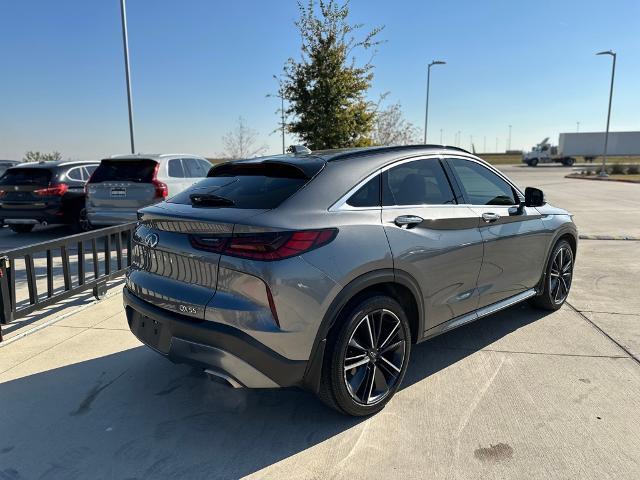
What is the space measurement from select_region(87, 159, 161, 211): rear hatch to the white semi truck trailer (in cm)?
5898

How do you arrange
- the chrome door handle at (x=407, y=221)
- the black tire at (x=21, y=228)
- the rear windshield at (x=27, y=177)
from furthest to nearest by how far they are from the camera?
the black tire at (x=21, y=228) < the rear windshield at (x=27, y=177) < the chrome door handle at (x=407, y=221)

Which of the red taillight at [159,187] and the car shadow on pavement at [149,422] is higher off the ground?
the red taillight at [159,187]

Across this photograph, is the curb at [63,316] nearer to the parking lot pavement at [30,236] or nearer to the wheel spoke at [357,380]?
the wheel spoke at [357,380]

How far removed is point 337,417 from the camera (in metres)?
2.99

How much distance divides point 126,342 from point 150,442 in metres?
1.63

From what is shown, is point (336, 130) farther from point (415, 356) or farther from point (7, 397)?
point (7, 397)

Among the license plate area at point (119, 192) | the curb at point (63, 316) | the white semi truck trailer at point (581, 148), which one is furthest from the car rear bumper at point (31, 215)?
the white semi truck trailer at point (581, 148)

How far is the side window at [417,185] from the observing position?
10.3 feet

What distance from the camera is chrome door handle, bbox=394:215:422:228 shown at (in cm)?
300

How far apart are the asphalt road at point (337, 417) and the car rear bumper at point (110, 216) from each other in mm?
4348

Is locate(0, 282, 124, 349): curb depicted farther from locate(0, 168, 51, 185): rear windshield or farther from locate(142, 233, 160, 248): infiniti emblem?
locate(0, 168, 51, 185): rear windshield

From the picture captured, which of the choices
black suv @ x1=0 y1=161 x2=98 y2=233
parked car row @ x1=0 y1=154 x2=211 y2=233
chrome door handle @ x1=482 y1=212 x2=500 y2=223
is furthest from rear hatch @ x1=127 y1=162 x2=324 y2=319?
black suv @ x1=0 y1=161 x2=98 y2=233

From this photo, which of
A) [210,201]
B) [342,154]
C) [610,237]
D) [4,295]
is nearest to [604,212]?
[610,237]

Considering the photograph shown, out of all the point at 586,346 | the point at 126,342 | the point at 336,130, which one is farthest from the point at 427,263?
the point at 336,130
